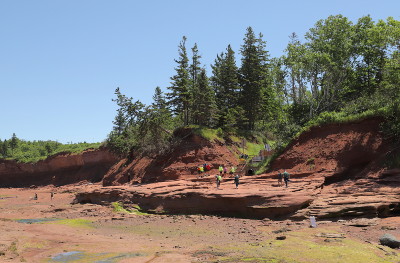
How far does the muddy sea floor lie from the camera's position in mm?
12727

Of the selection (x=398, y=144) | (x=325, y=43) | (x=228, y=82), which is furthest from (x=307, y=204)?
(x=228, y=82)

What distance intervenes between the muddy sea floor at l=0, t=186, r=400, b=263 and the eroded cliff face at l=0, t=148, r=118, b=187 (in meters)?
39.0

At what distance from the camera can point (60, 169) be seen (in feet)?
223

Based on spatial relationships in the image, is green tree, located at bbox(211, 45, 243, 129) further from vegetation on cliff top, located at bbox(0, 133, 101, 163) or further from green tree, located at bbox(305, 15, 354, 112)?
vegetation on cliff top, located at bbox(0, 133, 101, 163)

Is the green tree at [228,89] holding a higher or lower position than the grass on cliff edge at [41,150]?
higher

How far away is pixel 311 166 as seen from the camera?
26.8 meters

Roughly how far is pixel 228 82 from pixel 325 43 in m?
19.2

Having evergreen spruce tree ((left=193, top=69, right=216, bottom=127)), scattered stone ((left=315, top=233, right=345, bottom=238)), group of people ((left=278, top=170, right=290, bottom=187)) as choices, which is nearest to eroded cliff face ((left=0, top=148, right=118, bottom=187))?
evergreen spruce tree ((left=193, top=69, right=216, bottom=127))

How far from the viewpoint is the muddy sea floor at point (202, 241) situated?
41.8 ft

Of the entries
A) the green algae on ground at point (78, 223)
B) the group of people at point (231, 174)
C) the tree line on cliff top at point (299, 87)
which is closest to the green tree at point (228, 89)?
the tree line on cliff top at point (299, 87)

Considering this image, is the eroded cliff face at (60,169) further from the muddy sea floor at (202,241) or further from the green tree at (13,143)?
the muddy sea floor at (202,241)

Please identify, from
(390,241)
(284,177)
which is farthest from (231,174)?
(390,241)

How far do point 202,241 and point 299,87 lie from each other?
2369 centimetres

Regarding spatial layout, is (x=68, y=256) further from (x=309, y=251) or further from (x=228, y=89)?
(x=228, y=89)
